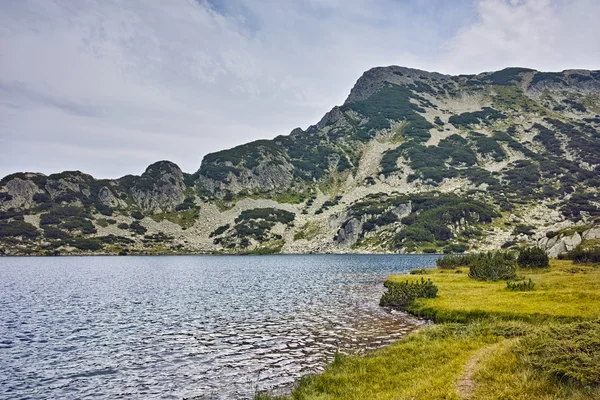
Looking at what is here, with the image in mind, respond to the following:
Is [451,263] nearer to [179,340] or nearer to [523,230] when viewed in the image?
[179,340]

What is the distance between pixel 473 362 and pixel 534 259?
173 ft

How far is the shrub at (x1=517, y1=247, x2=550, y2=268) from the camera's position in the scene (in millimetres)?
58281

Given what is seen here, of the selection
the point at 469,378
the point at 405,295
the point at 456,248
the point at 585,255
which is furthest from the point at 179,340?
the point at 456,248

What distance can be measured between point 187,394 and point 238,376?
3.35 m

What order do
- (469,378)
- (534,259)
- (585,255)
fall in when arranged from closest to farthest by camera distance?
(469,378)
(534,259)
(585,255)

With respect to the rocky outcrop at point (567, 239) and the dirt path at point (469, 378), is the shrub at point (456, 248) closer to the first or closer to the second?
the rocky outcrop at point (567, 239)

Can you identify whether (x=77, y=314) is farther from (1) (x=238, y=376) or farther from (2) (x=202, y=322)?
(1) (x=238, y=376)

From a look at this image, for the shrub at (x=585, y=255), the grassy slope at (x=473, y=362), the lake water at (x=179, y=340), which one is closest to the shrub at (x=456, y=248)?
the shrub at (x=585, y=255)

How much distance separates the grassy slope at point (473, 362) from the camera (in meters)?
13.1

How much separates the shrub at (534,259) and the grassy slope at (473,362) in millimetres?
26995

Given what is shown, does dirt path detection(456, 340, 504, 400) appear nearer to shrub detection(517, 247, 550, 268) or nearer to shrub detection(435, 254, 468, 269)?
shrub detection(517, 247, 550, 268)

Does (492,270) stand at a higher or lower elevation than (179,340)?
Result: higher

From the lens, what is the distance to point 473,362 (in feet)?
55.0

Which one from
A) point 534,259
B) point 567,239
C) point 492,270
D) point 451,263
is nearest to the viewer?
point 492,270
